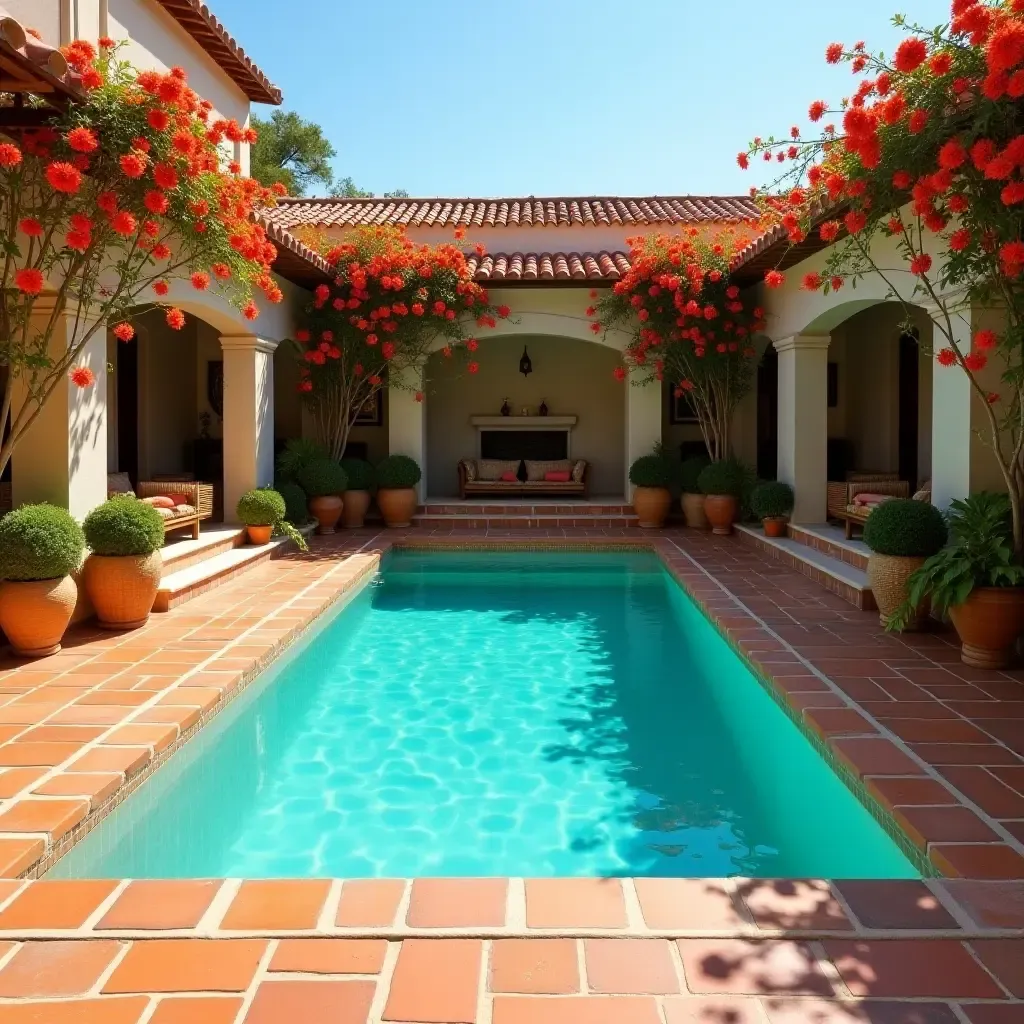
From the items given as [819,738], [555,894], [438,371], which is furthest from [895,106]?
[438,371]

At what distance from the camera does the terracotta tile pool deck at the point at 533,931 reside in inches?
99.3

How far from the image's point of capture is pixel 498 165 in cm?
2498

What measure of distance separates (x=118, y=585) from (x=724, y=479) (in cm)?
846

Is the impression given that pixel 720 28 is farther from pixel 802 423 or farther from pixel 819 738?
pixel 819 738

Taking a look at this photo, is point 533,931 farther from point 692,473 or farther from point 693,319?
point 692,473

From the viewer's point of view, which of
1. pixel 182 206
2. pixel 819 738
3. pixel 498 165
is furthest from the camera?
pixel 498 165

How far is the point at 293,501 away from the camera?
12.0 meters

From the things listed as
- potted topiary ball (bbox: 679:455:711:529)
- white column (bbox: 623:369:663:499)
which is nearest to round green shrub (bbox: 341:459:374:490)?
white column (bbox: 623:369:663:499)

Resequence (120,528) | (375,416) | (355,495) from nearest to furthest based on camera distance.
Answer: (120,528) → (355,495) → (375,416)

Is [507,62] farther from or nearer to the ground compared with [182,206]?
farther from the ground

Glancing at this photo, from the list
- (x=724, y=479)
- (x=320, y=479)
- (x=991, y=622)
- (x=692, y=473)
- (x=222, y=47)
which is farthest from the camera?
(x=692, y=473)

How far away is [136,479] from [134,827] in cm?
968

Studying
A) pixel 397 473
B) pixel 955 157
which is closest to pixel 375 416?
pixel 397 473

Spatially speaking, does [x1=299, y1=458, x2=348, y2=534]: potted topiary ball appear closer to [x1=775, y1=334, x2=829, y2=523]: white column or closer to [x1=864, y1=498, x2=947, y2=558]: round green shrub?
[x1=775, y1=334, x2=829, y2=523]: white column
